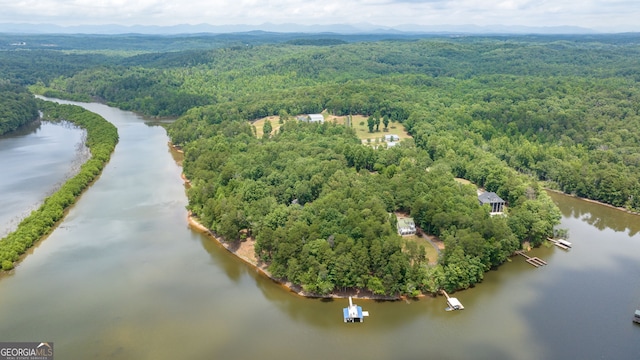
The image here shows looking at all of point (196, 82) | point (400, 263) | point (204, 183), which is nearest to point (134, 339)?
point (400, 263)

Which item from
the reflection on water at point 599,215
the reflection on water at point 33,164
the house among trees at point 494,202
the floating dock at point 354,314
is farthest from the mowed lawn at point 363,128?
the floating dock at point 354,314

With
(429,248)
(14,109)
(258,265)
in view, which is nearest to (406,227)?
(429,248)

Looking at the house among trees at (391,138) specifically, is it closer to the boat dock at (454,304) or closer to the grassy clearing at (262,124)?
the grassy clearing at (262,124)

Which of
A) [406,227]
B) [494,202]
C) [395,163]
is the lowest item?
[406,227]

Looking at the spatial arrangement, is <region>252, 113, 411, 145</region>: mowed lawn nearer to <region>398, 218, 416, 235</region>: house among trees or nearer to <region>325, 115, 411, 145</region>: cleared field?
<region>325, 115, 411, 145</region>: cleared field

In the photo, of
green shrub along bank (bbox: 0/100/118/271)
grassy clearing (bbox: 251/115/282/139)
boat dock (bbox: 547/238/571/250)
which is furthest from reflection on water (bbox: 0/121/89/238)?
boat dock (bbox: 547/238/571/250)

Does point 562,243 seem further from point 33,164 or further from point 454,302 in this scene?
point 33,164

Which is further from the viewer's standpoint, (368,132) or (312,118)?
(312,118)
